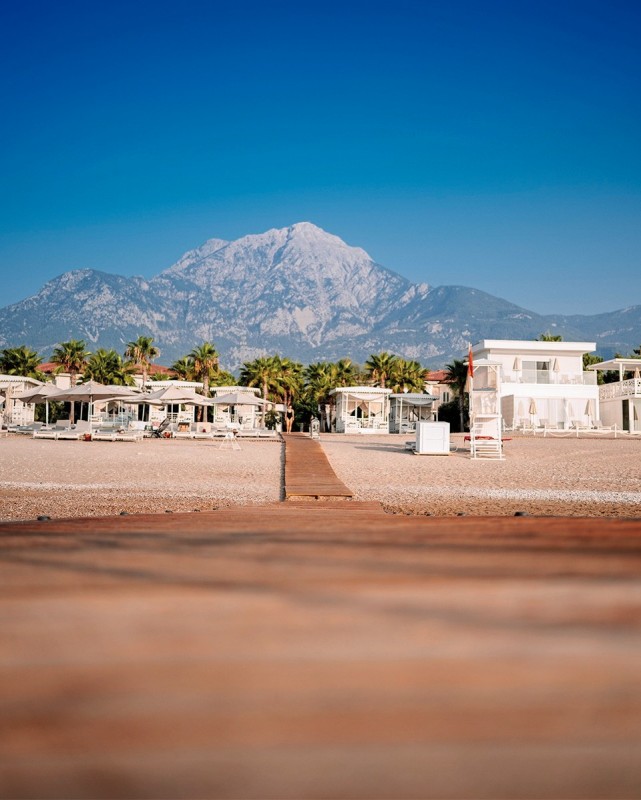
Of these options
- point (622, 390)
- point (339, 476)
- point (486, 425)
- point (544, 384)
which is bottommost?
point (339, 476)

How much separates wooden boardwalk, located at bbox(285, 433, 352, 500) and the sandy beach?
37 cm

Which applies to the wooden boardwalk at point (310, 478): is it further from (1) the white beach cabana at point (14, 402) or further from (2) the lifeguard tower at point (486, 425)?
(1) the white beach cabana at point (14, 402)

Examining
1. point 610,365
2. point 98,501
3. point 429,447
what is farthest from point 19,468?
point 610,365

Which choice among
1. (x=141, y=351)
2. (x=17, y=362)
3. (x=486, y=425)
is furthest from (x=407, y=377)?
(x=486, y=425)

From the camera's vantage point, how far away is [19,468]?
14.0m

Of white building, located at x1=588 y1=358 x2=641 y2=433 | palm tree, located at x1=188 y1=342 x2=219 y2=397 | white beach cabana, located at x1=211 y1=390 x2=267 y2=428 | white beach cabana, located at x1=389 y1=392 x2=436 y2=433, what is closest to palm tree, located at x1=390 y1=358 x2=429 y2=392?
white beach cabana, located at x1=389 y1=392 x2=436 y2=433

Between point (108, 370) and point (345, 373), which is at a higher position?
point (345, 373)

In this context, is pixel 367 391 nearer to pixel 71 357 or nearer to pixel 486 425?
pixel 486 425

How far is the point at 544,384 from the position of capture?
4106cm

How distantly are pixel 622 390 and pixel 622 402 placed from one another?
2.70ft

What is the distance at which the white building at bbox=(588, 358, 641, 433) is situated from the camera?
131 feet

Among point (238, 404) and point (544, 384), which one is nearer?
point (238, 404)

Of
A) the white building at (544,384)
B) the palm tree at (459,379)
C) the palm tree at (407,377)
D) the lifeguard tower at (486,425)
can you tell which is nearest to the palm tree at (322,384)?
the palm tree at (407,377)

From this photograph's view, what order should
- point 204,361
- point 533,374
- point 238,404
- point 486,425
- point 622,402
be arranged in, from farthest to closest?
point 204,361, point 533,374, point 622,402, point 238,404, point 486,425
